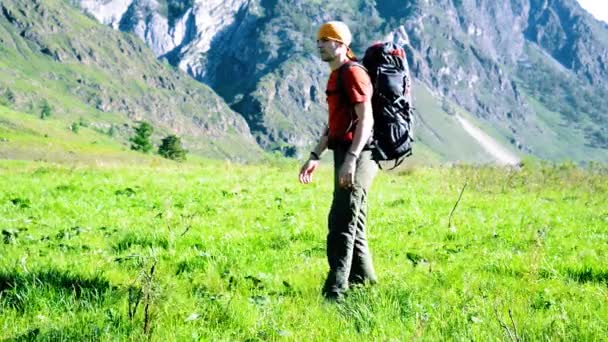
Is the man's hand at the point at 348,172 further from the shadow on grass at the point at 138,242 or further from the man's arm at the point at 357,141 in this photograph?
the shadow on grass at the point at 138,242

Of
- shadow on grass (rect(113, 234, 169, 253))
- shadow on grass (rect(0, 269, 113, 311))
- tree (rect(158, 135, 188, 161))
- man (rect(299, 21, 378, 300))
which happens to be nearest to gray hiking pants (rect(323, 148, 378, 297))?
man (rect(299, 21, 378, 300))

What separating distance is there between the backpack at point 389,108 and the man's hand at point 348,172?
0.52 metres

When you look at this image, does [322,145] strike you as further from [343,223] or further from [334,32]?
[334,32]

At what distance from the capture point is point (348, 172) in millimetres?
6703

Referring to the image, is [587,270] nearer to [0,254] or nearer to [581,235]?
[581,235]

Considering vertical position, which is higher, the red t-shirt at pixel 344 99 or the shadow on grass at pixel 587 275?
the red t-shirt at pixel 344 99

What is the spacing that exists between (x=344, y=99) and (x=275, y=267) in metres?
3.12

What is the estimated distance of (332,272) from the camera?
23.0 feet

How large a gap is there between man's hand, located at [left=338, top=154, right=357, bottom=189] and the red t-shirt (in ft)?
1.22

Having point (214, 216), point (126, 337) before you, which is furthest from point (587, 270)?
point (214, 216)

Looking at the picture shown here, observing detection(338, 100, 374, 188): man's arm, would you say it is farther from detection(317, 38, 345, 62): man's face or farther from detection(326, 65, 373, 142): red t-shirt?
detection(317, 38, 345, 62): man's face

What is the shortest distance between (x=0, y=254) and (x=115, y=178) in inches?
510

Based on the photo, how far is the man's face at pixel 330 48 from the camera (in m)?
7.03

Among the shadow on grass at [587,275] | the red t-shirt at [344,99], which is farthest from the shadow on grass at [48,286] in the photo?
the shadow on grass at [587,275]
